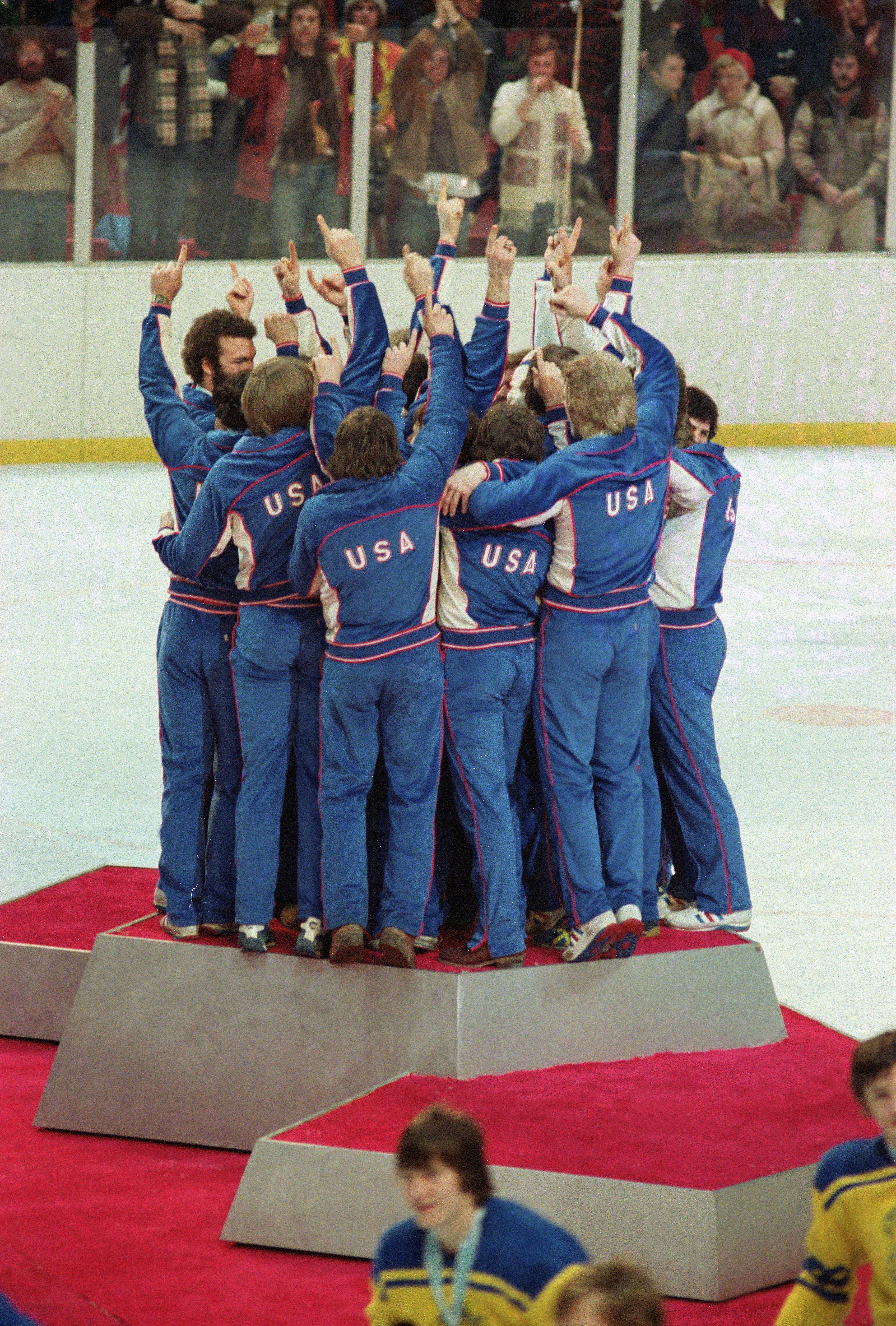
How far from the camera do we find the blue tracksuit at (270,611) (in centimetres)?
483

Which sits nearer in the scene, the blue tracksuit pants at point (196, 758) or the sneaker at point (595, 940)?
the sneaker at point (595, 940)

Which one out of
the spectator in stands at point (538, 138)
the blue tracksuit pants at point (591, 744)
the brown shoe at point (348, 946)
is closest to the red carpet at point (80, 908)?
the brown shoe at point (348, 946)

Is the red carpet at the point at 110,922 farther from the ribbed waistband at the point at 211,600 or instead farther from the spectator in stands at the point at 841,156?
the spectator in stands at the point at 841,156

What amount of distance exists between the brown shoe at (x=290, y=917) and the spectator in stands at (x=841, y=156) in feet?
46.2

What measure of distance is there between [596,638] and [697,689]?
69 cm

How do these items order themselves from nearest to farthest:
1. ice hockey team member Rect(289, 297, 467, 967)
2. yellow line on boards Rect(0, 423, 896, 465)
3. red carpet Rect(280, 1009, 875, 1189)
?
red carpet Rect(280, 1009, 875, 1189), ice hockey team member Rect(289, 297, 467, 967), yellow line on boards Rect(0, 423, 896, 465)

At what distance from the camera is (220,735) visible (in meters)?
5.15

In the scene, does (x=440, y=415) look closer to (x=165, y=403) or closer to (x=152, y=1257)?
(x=165, y=403)

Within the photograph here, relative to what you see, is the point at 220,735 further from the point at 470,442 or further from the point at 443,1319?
the point at 443,1319

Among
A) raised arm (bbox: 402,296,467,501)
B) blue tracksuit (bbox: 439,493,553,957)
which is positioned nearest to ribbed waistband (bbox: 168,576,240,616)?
blue tracksuit (bbox: 439,493,553,957)

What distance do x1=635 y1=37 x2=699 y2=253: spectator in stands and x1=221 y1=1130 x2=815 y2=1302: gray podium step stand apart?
14334 millimetres

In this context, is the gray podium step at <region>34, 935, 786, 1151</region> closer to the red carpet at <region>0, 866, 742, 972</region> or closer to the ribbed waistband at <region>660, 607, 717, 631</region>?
the red carpet at <region>0, 866, 742, 972</region>

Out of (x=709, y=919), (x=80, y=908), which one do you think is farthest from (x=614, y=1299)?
(x=80, y=908)

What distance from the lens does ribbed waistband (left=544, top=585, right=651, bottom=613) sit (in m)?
4.88
